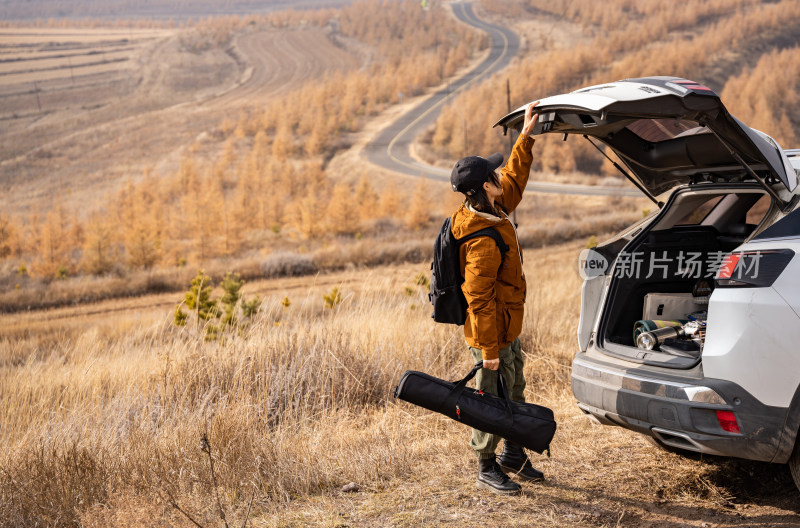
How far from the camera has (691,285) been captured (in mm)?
4762

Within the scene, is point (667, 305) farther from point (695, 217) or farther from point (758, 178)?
point (758, 178)

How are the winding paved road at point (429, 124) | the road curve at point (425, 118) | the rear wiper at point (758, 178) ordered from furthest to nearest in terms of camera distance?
the road curve at point (425, 118) < the winding paved road at point (429, 124) < the rear wiper at point (758, 178)

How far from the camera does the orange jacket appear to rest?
12.6ft

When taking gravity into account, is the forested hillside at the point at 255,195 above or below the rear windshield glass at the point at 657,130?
below

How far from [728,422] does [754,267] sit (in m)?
0.78

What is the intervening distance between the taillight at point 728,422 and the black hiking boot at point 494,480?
52.9 inches

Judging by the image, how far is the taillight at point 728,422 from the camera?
3301 mm

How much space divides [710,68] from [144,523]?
87.7m

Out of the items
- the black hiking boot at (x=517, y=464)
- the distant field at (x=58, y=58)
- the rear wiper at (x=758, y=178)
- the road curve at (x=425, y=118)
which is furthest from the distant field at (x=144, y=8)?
the rear wiper at (x=758, y=178)

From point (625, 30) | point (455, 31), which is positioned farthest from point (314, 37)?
point (625, 30)

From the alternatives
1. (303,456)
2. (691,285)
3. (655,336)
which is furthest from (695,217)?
(303,456)

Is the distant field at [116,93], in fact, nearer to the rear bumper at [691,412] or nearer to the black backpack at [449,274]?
the black backpack at [449,274]

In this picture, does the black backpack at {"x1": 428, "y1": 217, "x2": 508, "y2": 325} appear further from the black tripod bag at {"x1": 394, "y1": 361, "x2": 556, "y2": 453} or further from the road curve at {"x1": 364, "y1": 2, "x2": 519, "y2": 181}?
the road curve at {"x1": 364, "y1": 2, "x2": 519, "y2": 181}

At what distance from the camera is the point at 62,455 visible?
4.45m
